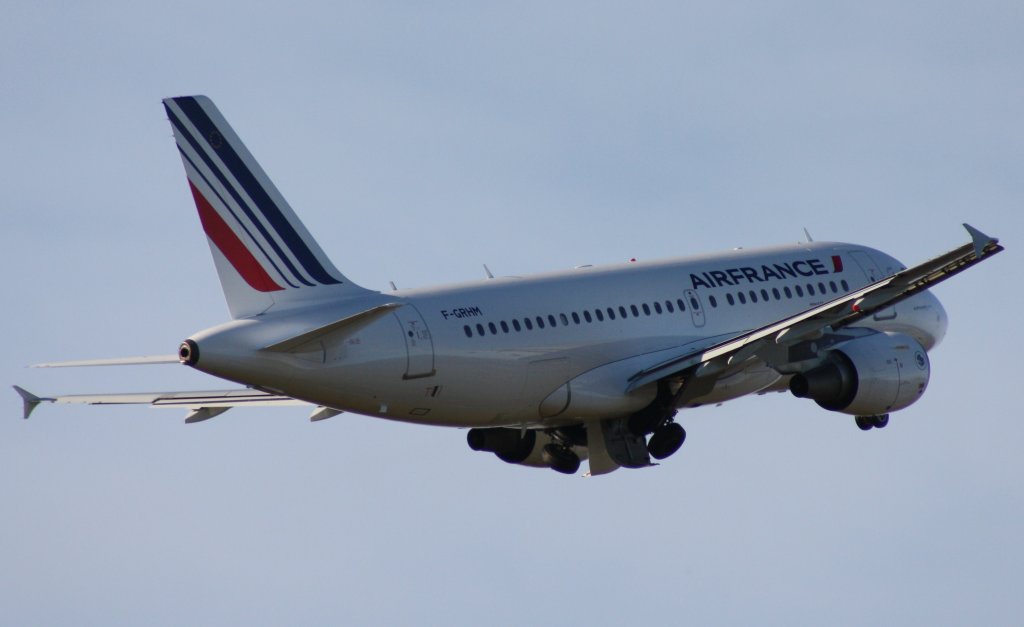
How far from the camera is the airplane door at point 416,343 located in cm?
4703

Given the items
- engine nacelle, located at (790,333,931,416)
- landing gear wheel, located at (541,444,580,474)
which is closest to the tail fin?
landing gear wheel, located at (541,444,580,474)

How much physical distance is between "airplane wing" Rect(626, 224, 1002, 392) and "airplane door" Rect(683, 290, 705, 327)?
122 cm

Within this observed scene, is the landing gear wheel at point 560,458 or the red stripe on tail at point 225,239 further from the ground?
the red stripe on tail at point 225,239

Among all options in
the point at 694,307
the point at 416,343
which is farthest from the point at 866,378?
the point at 416,343

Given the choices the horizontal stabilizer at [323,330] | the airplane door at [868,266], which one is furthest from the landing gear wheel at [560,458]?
the horizontal stabilizer at [323,330]

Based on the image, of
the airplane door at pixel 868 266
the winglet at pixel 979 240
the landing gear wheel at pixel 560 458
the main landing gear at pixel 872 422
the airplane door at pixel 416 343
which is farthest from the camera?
the airplane door at pixel 868 266

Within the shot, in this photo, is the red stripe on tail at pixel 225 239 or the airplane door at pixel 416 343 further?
the airplane door at pixel 416 343

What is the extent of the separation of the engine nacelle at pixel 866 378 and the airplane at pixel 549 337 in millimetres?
42

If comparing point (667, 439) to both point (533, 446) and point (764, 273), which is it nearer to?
point (533, 446)

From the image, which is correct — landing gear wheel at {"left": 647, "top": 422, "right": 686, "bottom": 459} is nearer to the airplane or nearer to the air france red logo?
the airplane

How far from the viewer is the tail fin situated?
1797 inches

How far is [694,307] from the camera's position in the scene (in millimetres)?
52875

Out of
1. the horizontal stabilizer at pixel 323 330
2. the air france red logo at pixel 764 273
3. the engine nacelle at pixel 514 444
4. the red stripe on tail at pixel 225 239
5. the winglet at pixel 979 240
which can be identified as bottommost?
the winglet at pixel 979 240

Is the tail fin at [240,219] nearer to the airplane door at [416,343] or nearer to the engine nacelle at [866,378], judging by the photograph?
the airplane door at [416,343]
